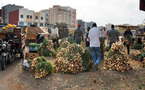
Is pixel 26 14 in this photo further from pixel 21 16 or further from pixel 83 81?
pixel 83 81

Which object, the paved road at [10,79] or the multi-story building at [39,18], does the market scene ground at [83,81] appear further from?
the multi-story building at [39,18]

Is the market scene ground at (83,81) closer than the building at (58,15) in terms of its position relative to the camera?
Yes

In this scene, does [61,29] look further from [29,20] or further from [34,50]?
[29,20]

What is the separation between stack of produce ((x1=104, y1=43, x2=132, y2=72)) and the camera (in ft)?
18.2

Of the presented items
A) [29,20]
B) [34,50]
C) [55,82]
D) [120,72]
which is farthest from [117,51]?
[29,20]

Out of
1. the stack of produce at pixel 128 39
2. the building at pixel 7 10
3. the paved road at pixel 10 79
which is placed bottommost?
the paved road at pixel 10 79

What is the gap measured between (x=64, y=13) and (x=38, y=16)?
1616cm

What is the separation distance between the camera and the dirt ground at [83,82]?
15.3 feet

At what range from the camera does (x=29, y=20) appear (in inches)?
2194

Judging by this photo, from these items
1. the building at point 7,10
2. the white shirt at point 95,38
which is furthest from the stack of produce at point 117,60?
the building at point 7,10

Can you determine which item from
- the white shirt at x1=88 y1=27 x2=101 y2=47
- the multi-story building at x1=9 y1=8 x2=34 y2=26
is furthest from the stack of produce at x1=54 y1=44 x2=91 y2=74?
the multi-story building at x1=9 y1=8 x2=34 y2=26

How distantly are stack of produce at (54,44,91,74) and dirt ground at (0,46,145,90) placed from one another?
0.28 metres

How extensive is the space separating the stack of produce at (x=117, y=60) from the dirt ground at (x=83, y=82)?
226 millimetres

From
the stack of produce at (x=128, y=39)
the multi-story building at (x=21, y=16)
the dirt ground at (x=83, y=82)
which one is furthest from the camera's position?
the multi-story building at (x=21, y=16)
